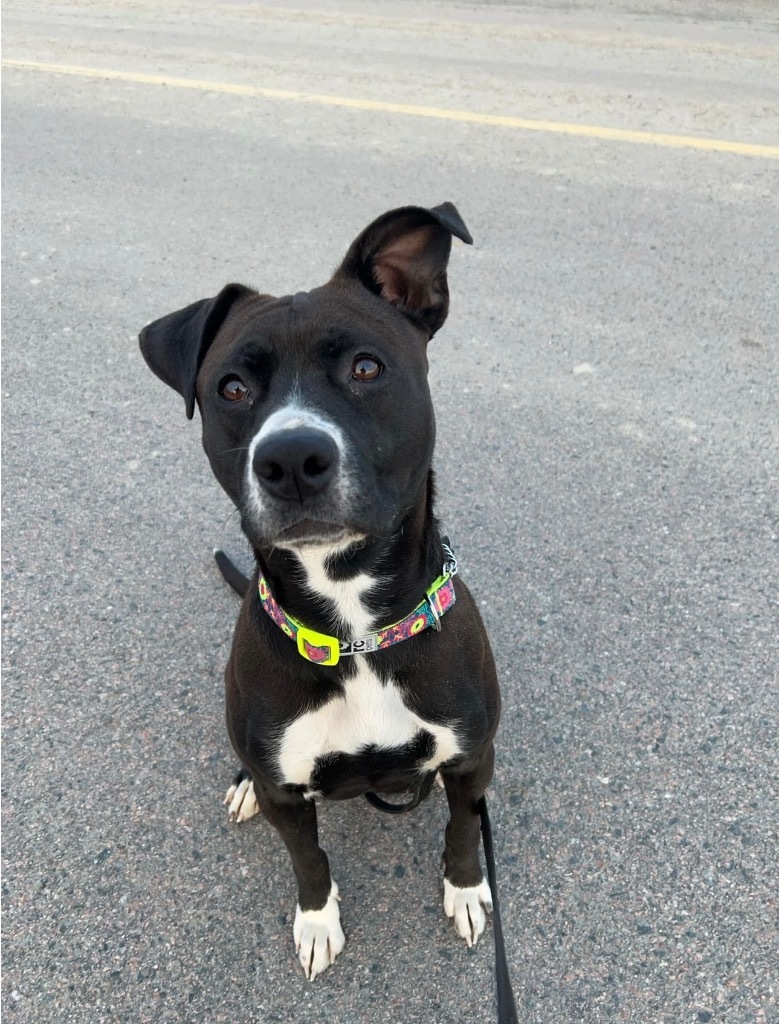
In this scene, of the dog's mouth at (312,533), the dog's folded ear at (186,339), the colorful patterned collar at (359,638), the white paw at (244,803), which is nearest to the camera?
→ the dog's mouth at (312,533)

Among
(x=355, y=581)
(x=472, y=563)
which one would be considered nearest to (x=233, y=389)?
(x=355, y=581)

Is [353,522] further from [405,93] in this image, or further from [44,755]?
[405,93]

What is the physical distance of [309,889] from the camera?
2438 mm

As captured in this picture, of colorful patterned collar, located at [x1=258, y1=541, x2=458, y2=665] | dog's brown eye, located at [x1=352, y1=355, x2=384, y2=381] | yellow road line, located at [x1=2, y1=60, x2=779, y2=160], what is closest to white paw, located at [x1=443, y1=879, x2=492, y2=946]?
colorful patterned collar, located at [x1=258, y1=541, x2=458, y2=665]

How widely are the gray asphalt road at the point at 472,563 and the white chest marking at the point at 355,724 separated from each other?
694 mm

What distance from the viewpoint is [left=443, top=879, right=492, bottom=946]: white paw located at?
2482 millimetres

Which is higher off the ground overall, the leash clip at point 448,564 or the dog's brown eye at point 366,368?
the dog's brown eye at point 366,368

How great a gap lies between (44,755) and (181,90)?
7215 mm

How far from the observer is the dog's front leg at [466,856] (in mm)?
2455

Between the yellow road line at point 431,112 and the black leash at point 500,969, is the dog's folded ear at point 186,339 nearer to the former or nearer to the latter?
the black leash at point 500,969

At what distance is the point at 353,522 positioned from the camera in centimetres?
188

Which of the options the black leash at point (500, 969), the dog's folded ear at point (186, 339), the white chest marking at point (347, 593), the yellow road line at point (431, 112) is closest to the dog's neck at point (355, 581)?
the white chest marking at point (347, 593)

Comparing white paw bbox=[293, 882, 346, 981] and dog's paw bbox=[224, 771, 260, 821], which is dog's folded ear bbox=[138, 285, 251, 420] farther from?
white paw bbox=[293, 882, 346, 981]

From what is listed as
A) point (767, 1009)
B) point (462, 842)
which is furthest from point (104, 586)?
point (767, 1009)
